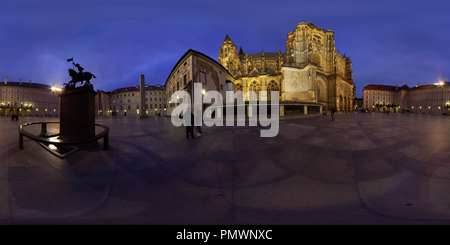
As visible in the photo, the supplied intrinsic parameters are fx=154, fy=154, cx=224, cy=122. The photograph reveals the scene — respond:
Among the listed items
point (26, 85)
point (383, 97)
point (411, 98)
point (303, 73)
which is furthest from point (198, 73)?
point (411, 98)

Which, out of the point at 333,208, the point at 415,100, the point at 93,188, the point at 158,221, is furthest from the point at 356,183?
the point at 415,100

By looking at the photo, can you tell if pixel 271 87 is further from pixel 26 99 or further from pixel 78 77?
pixel 26 99

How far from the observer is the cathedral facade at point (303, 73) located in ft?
123

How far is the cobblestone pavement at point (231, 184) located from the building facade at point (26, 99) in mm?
70420

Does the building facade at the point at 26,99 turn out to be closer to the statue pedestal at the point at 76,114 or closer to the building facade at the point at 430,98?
the statue pedestal at the point at 76,114

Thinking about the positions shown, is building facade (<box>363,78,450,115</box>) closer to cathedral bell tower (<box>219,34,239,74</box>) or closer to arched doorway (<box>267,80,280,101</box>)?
arched doorway (<box>267,80,280,101</box>)

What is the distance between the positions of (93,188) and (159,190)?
4.59ft

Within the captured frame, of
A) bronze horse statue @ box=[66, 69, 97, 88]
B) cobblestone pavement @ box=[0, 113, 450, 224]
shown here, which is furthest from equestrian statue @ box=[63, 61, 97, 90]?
cobblestone pavement @ box=[0, 113, 450, 224]

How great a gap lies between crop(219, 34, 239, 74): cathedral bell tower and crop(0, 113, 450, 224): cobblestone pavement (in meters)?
49.0

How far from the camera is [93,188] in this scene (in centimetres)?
335

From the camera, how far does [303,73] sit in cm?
3778

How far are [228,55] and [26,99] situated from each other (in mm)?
74546

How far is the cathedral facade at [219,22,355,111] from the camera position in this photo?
37.3m

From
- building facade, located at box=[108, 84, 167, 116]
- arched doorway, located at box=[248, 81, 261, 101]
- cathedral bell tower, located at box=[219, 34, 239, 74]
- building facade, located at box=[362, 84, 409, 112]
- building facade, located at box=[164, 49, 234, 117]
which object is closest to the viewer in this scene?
building facade, located at box=[164, 49, 234, 117]
